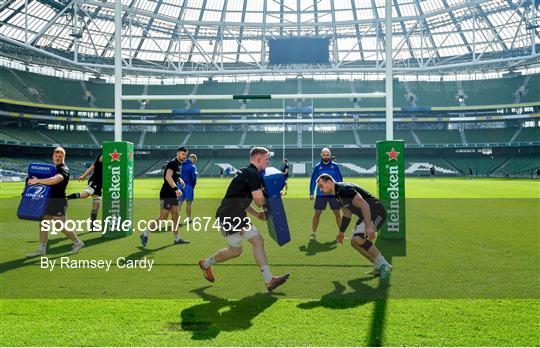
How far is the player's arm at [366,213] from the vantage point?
239 inches

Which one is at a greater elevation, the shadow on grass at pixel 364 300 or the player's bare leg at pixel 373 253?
the player's bare leg at pixel 373 253

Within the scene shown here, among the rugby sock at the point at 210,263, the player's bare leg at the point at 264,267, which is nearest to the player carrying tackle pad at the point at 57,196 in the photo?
the rugby sock at the point at 210,263

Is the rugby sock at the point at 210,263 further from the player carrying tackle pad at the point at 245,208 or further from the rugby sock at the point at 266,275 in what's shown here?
the rugby sock at the point at 266,275

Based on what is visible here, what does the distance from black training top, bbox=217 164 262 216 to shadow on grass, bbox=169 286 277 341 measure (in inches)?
43.4

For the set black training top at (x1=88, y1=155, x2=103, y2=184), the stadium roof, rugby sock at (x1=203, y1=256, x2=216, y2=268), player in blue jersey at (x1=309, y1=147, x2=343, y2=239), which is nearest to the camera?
rugby sock at (x1=203, y1=256, x2=216, y2=268)

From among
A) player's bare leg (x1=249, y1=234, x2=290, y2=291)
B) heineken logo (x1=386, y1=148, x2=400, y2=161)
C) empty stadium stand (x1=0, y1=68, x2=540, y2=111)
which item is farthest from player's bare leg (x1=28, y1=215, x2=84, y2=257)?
empty stadium stand (x1=0, y1=68, x2=540, y2=111)

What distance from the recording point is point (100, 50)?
52.6 m

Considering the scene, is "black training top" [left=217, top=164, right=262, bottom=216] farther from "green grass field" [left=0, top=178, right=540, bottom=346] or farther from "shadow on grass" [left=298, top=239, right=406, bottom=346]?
"shadow on grass" [left=298, top=239, right=406, bottom=346]

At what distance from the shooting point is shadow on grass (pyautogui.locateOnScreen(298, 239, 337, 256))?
841cm

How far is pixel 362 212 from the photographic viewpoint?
611 centimetres

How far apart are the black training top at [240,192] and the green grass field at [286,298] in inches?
42.5

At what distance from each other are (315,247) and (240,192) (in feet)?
12.3

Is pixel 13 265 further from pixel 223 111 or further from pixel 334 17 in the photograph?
pixel 223 111

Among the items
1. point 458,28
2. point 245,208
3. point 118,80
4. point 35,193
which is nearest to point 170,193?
point 35,193
